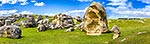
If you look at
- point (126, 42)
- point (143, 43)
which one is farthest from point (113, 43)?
point (143, 43)

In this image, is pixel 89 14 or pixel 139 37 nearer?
pixel 139 37

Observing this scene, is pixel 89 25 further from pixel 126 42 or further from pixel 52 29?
pixel 126 42

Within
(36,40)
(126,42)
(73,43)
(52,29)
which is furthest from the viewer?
(52,29)

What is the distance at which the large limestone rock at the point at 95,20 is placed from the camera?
72.5 m

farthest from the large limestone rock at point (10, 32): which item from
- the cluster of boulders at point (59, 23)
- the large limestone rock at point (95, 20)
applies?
the large limestone rock at point (95, 20)

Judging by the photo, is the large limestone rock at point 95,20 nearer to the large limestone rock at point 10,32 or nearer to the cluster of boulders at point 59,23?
the cluster of boulders at point 59,23

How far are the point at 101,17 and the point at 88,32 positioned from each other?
527 cm

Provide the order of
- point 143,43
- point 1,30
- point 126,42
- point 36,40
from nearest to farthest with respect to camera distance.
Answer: point 143,43, point 126,42, point 36,40, point 1,30

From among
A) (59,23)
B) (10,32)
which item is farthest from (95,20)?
(59,23)

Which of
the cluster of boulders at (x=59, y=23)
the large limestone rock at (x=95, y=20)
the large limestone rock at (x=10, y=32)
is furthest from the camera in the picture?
the cluster of boulders at (x=59, y=23)

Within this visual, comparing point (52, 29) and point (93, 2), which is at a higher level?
point (93, 2)

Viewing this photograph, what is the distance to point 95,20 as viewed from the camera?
75.3 meters

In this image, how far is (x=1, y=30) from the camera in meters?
66.6

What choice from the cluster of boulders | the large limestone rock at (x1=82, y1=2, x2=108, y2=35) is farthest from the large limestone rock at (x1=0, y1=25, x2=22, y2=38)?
the large limestone rock at (x1=82, y1=2, x2=108, y2=35)
